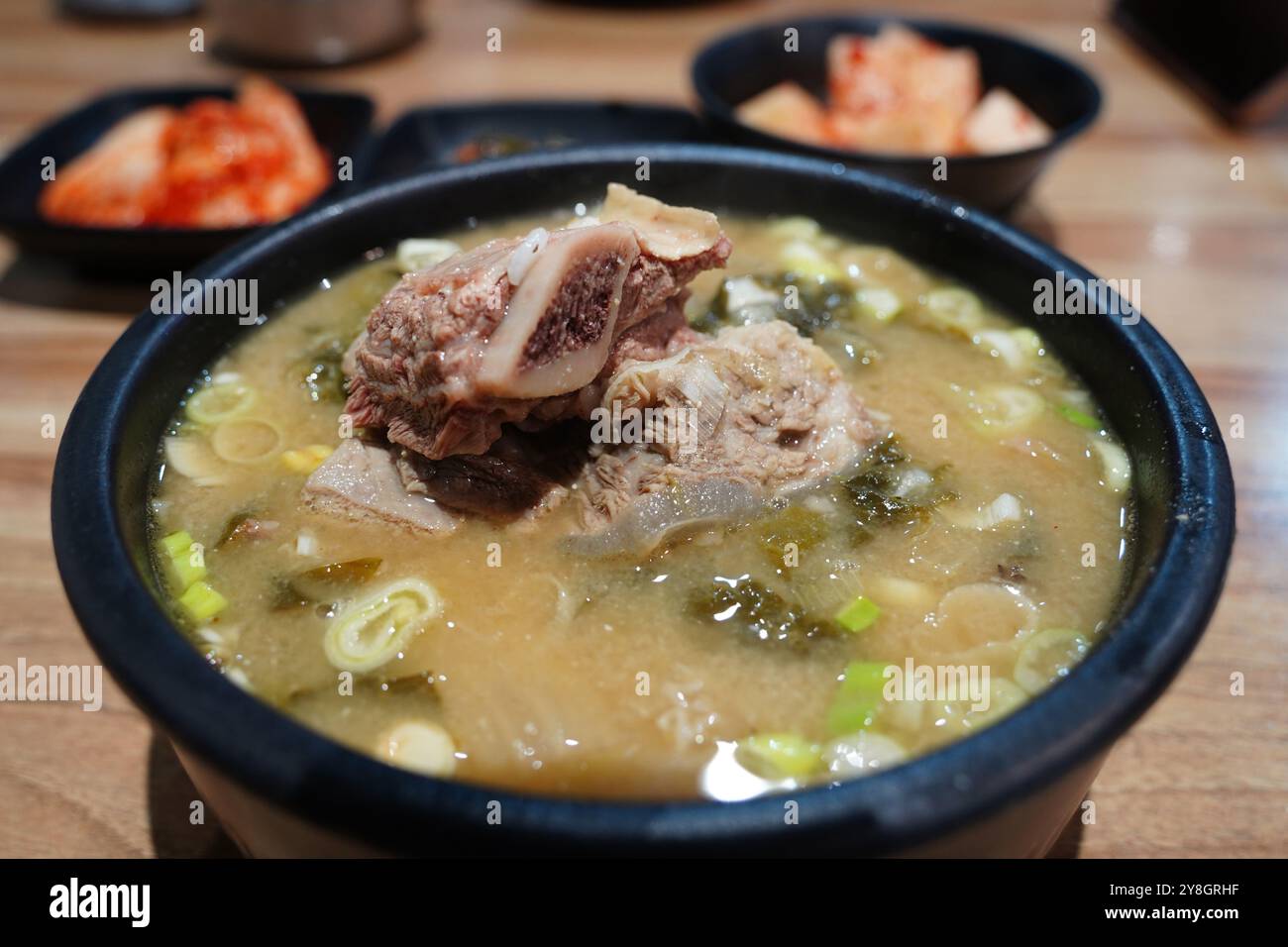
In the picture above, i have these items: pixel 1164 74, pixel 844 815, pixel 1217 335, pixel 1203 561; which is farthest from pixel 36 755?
pixel 1164 74

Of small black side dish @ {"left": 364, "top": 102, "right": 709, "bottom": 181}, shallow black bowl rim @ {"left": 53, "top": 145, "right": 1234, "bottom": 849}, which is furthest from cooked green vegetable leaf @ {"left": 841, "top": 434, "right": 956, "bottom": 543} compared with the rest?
small black side dish @ {"left": 364, "top": 102, "right": 709, "bottom": 181}

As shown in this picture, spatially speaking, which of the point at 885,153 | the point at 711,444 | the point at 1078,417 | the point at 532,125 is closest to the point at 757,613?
the point at 711,444

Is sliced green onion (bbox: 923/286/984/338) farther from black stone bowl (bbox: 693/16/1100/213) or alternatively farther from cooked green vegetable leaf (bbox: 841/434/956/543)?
black stone bowl (bbox: 693/16/1100/213)

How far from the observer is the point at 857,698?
1436 mm

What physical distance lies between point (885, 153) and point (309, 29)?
3.07 metres

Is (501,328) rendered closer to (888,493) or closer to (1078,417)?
(888,493)

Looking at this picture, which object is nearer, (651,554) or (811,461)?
(651,554)

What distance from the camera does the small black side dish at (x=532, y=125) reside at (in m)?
3.83

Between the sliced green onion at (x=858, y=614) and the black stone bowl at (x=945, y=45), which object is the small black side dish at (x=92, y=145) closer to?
the black stone bowl at (x=945, y=45)

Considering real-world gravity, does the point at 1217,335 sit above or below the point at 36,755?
above

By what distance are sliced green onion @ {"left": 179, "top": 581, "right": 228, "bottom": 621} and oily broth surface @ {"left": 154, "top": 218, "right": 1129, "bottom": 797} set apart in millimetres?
18
